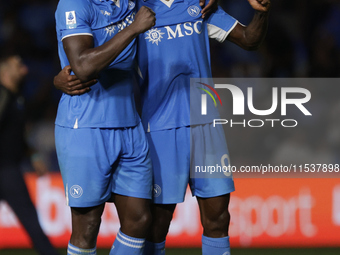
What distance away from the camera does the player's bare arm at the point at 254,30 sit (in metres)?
3.10

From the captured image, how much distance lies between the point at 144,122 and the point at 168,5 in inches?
28.1

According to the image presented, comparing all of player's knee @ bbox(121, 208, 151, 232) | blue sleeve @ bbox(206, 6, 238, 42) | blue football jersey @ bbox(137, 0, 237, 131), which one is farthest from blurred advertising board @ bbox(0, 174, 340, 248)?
player's knee @ bbox(121, 208, 151, 232)

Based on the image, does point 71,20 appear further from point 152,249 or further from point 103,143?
point 152,249

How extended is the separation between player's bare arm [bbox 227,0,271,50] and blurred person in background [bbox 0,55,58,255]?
2.27 m

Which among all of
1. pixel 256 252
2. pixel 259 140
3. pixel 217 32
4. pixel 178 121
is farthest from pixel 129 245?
pixel 259 140

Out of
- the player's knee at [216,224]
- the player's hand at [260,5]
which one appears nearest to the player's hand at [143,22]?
the player's hand at [260,5]

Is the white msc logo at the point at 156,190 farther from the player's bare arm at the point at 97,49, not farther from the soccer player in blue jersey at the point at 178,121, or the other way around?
the player's bare arm at the point at 97,49

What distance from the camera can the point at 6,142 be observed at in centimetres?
481

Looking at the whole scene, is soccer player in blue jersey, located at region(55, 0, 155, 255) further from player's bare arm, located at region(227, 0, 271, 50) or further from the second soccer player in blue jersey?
→ player's bare arm, located at region(227, 0, 271, 50)

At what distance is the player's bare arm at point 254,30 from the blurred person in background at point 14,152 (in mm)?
2270

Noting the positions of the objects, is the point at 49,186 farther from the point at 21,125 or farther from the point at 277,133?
the point at 277,133

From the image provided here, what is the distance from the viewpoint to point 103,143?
2.76m

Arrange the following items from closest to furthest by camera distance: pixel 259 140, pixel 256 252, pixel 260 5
A: 1. pixel 260 5
2. pixel 256 252
3. pixel 259 140

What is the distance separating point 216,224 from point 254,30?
1200mm
